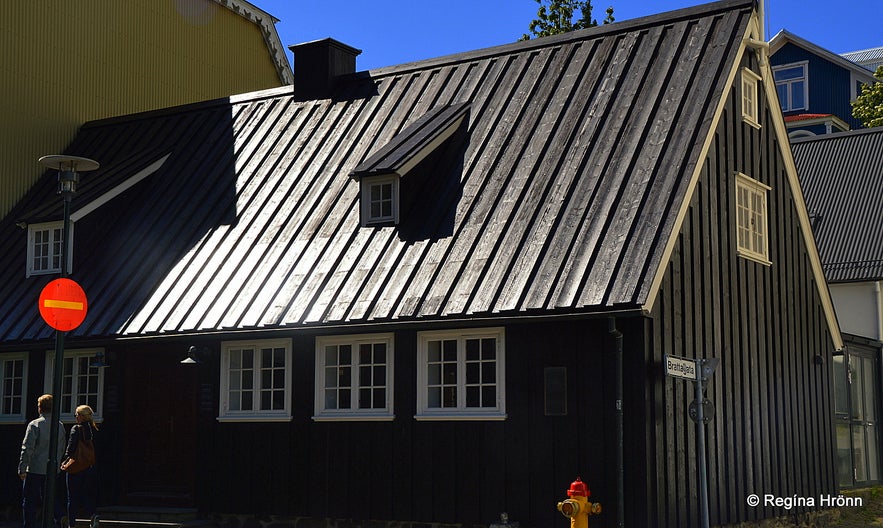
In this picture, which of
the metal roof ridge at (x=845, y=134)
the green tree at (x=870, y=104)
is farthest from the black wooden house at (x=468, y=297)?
the green tree at (x=870, y=104)

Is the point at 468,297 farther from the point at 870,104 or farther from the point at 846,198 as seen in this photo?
the point at 870,104

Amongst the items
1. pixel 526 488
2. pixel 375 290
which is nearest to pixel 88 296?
pixel 375 290

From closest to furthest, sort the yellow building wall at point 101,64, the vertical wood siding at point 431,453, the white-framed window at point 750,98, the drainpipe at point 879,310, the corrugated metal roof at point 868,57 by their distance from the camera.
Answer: the vertical wood siding at point 431,453 → the white-framed window at point 750,98 → the yellow building wall at point 101,64 → the drainpipe at point 879,310 → the corrugated metal roof at point 868,57

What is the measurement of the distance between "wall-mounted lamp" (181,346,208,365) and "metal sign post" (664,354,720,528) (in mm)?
7310

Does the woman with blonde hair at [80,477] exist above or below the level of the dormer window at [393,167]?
below

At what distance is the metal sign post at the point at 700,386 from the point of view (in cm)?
1449

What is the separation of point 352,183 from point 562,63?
3.94 m

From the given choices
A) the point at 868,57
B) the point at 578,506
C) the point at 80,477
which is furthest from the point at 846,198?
the point at 868,57

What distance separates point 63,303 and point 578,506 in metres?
7.35

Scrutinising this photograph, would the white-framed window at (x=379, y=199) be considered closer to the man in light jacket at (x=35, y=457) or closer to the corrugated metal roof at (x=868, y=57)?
the man in light jacket at (x=35, y=457)

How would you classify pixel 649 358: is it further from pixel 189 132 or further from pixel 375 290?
pixel 189 132

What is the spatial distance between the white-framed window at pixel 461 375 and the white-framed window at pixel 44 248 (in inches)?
333

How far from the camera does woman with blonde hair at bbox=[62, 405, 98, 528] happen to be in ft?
Answer: 56.9

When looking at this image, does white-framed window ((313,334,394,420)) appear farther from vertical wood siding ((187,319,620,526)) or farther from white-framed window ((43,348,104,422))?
white-framed window ((43,348,104,422))
